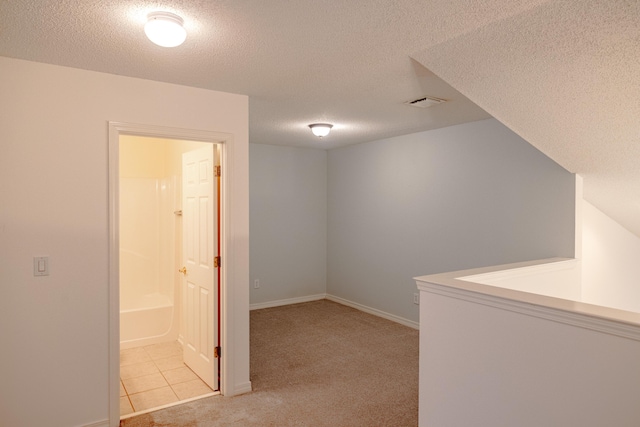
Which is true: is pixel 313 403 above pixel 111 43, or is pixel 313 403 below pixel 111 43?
below

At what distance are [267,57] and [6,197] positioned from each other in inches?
66.6

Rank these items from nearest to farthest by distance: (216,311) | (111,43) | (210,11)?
(210,11) → (111,43) → (216,311)

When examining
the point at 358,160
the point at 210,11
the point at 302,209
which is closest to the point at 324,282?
the point at 302,209

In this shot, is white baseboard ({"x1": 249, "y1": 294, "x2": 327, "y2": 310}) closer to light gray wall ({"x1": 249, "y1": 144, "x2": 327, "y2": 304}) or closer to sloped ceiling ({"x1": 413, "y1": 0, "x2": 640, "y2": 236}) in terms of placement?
light gray wall ({"x1": 249, "y1": 144, "x2": 327, "y2": 304})

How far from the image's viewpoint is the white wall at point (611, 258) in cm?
380

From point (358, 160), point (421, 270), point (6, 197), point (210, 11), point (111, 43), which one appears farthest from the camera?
point (358, 160)

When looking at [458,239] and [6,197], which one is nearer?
[6,197]

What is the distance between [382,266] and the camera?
214 inches

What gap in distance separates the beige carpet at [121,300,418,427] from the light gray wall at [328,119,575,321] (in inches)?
31.9

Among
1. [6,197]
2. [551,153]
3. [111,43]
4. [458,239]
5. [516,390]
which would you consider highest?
[111,43]

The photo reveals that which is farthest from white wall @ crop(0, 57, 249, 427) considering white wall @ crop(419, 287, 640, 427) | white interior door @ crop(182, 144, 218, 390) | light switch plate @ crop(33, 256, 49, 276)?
white wall @ crop(419, 287, 640, 427)

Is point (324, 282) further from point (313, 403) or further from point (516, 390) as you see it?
point (516, 390)

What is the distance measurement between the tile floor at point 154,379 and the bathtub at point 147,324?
3.8 inches

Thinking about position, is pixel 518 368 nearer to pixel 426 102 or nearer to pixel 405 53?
pixel 405 53
